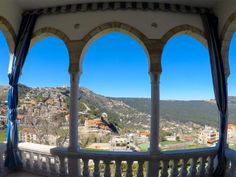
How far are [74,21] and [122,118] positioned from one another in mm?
2958

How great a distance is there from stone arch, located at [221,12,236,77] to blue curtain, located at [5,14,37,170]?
10.9 ft

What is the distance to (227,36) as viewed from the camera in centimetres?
487

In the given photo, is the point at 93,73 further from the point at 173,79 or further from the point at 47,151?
the point at 47,151

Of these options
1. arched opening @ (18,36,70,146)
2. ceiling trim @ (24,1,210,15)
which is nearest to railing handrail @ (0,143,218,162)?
arched opening @ (18,36,70,146)

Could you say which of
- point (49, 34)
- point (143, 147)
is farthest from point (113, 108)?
point (49, 34)

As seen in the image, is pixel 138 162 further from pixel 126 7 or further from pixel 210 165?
pixel 126 7

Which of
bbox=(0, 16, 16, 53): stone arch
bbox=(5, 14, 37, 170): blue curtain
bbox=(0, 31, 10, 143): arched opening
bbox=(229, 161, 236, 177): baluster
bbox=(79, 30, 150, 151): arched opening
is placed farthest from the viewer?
bbox=(79, 30, 150, 151): arched opening

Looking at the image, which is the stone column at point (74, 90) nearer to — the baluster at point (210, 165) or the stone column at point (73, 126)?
the stone column at point (73, 126)

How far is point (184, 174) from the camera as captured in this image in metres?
4.68

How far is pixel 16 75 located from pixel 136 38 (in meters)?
2.24

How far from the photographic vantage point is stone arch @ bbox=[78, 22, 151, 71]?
4.80 metres

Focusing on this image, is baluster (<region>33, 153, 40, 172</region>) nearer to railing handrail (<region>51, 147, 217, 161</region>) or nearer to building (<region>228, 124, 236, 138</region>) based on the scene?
railing handrail (<region>51, 147, 217, 161</region>)

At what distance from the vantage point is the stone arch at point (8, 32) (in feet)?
16.2

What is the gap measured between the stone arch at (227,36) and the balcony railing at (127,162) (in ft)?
5.00
